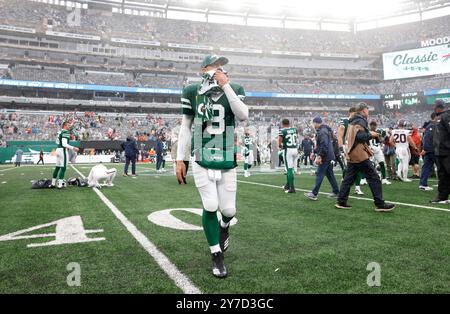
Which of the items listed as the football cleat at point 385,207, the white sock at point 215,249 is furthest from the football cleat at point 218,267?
the football cleat at point 385,207

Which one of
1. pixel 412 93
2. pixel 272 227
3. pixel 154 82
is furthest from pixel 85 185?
pixel 412 93

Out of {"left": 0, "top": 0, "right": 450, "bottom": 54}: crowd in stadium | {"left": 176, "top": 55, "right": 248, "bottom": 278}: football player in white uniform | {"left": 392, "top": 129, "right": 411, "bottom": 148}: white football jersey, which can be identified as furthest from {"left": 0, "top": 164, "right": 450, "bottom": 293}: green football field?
{"left": 0, "top": 0, "right": 450, "bottom": 54}: crowd in stadium

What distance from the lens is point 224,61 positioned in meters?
3.50

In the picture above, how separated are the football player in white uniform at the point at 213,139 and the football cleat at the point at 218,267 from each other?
2.4 inches

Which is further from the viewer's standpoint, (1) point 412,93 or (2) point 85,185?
(1) point 412,93

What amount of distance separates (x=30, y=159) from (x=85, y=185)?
2325 centimetres

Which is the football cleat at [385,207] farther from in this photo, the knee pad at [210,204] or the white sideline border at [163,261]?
the white sideline border at [163,261]

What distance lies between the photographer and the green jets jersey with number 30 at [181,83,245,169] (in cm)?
342

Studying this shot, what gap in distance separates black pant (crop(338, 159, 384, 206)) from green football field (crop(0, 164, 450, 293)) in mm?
307

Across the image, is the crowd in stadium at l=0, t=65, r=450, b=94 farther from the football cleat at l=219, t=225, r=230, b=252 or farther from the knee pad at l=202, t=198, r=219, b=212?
the knee pad at l=202, t=198, r=219, b=212

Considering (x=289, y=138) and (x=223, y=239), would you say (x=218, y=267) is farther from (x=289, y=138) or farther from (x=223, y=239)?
(x=289, y=138)

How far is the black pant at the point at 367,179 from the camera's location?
620 cm
